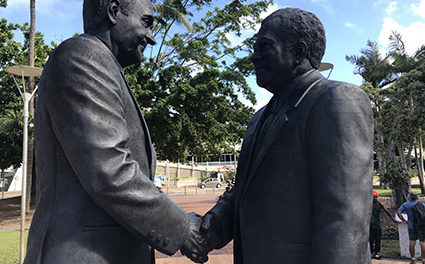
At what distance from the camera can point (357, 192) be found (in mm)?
1503

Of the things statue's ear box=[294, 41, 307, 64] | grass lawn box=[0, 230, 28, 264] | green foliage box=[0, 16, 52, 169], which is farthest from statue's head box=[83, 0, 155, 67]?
green foliage box=[0, 16, 52, 169]

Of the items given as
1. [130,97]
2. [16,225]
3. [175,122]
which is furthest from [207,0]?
[130,97]

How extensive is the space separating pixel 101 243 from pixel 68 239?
0.15m

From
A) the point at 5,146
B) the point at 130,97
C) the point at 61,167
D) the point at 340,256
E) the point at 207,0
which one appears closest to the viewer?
the point at 340,256

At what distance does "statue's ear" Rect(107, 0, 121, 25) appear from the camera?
1.89m

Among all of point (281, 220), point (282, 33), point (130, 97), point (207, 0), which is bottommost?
point (281, 220)

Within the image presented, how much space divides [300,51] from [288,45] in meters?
0.07

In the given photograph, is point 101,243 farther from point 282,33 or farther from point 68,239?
point 282,33

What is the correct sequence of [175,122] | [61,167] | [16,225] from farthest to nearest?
[16,225], [175,122], [61,167]

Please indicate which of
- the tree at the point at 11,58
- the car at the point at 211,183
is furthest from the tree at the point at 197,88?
the car at the point at 211,183

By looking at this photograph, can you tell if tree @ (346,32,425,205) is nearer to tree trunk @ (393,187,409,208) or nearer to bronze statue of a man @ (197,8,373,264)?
tree trunk @ (393,187,409,208)

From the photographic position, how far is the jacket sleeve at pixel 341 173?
147 cm

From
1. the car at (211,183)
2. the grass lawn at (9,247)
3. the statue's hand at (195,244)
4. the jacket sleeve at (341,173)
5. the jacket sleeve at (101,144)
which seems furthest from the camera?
the car at (211,183)

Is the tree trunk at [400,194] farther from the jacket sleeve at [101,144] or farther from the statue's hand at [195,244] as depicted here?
the jacket sleeve at [101,144]
